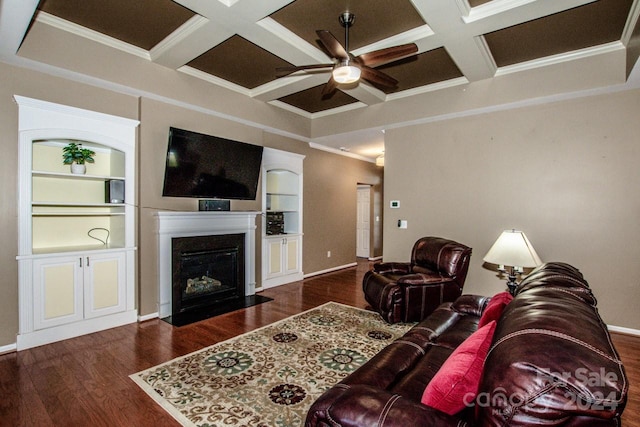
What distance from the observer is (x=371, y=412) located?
111 cm

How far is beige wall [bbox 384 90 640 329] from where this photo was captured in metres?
3.54

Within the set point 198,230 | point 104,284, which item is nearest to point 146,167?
point 198,230

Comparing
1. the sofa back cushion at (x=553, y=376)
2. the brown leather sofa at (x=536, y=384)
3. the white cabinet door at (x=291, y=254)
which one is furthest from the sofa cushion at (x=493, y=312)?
the white cabinet door at (x=291, y=254)

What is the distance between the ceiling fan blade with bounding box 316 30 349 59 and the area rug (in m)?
2.70

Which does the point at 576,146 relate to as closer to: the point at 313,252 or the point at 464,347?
the point at 464,347

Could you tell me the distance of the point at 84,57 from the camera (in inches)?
129

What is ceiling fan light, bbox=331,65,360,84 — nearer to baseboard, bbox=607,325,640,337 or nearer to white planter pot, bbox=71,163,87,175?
white planter pot, bbox=71,163,87,175

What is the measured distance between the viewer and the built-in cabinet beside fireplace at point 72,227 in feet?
10.2

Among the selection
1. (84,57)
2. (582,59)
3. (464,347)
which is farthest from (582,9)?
(84,57)

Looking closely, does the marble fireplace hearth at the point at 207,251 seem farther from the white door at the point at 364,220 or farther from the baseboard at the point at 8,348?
the white door at the point at 364,220

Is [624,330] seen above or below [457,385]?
below

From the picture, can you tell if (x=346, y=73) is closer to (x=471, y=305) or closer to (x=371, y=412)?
(x=471, y=305)

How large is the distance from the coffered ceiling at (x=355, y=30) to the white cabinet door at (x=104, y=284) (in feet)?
7.69

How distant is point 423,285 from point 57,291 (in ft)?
12.8
